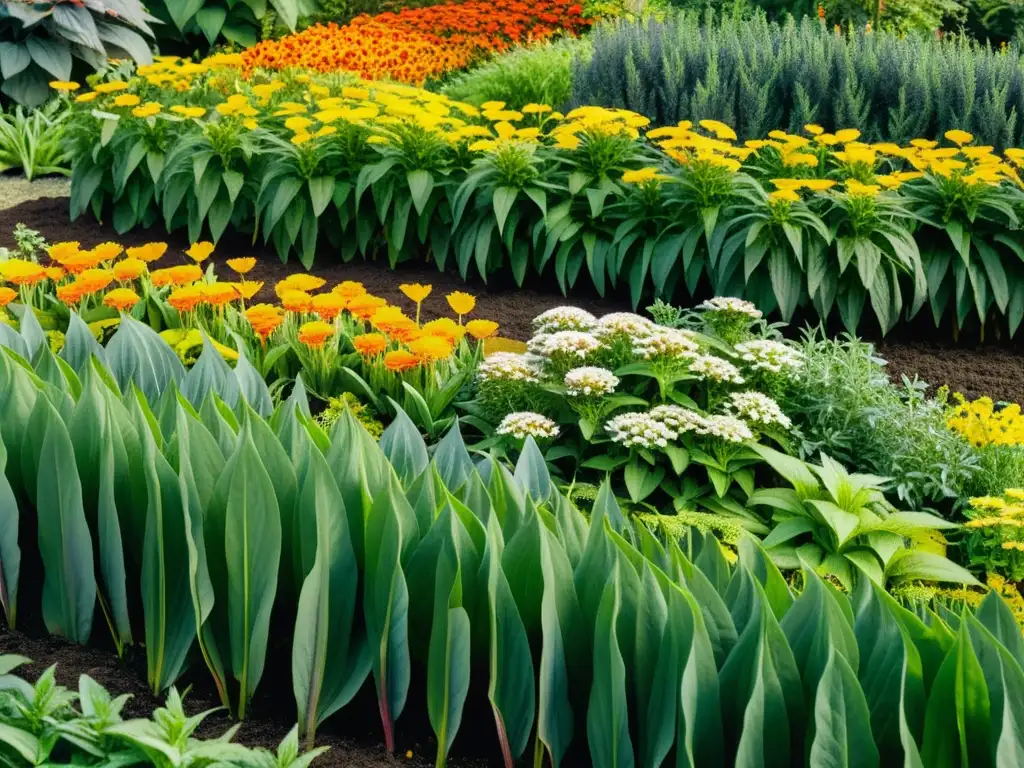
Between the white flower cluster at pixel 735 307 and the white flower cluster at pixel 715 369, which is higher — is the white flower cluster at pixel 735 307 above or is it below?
above

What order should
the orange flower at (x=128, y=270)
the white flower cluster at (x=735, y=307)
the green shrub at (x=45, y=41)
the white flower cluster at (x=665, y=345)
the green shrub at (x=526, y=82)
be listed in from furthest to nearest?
the green shrub at (x=45, y=41)
the green shrub at (x=526, y=82)
the orange flower at (x=128, y=270)
the white flower cluster at (x=735, y=307)
the white flower cluster at (x=665, y=345)

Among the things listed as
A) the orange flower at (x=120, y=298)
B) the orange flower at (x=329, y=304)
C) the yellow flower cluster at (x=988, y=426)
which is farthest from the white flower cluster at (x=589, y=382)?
the orange flower at (x=120, y=298)

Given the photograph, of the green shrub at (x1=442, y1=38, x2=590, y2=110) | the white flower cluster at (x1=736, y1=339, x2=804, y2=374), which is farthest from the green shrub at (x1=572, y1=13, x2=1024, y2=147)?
the white flower cluster at (x1=736, y1=339, x2=804, y2=374)

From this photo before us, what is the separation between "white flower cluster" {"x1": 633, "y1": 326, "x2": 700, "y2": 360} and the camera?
376 cm

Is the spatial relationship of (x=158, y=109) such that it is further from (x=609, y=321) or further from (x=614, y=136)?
(x=609, y=321)

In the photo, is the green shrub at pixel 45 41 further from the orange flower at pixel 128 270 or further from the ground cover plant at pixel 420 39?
the orange flower at pixel 128 270

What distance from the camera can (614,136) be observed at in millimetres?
5863

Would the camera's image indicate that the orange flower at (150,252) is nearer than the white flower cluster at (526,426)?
No

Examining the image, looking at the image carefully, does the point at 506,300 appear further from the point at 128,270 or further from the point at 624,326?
the point at 128,270

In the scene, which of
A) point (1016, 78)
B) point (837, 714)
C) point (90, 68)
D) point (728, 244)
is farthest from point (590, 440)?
point (90, 68)

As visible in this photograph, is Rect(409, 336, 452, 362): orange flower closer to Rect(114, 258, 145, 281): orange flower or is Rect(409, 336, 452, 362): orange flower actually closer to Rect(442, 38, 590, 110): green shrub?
Rect(114, 258, 145, 281): orange flower

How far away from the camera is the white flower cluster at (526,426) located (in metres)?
3.57

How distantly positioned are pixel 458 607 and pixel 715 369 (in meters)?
2.15

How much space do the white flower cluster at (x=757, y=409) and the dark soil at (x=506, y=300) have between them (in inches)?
57.5
